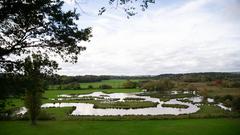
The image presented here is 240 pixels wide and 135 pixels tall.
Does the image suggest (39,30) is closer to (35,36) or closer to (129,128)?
(35,36)

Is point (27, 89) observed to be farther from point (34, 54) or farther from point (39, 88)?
point (34, 54)

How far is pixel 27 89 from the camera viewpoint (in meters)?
12.1

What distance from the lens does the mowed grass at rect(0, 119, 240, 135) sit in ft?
122

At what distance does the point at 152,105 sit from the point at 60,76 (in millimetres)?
65966

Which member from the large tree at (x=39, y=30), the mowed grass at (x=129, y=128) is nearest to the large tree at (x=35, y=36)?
the large tree at (x=39, y=30)

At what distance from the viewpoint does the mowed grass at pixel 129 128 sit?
122 ft

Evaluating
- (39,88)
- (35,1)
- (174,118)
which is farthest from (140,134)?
(35,1)

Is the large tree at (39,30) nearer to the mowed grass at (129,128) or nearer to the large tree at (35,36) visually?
the large tree at (35,36)

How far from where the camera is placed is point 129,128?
4044 cm

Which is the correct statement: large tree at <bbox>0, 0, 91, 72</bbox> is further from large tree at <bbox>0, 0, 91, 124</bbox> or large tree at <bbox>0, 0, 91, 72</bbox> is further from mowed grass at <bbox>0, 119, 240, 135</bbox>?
mowed grass at <bbox>0, 119, 240, 135</bbox>

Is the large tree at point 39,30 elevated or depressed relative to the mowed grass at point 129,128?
elevated

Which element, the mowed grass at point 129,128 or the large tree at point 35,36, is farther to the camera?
the mowed grass at point 129,128

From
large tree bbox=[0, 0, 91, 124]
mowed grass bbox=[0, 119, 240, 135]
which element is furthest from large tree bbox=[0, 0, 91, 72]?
mowed grass bbox=[0, 119, 240, 135]

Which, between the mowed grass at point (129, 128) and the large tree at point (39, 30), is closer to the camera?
the large tree at point (39, 30)
